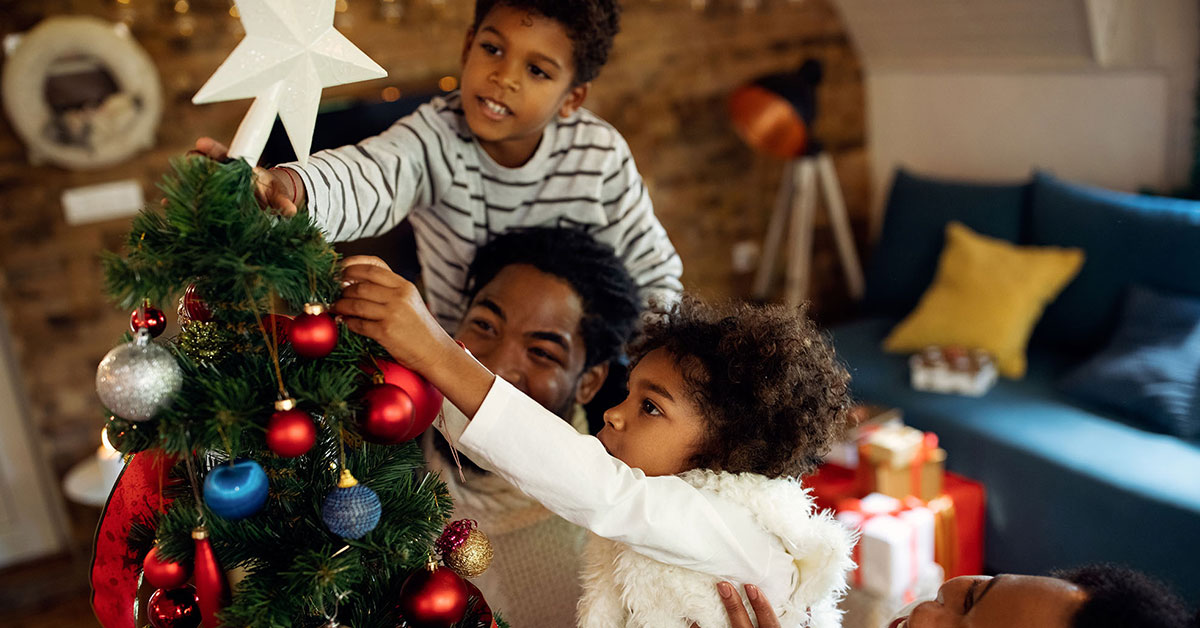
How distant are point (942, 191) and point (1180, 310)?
3.33 ft

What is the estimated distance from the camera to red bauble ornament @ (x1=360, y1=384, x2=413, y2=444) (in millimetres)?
715

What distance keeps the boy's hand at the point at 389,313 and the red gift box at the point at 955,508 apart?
6.10 feet

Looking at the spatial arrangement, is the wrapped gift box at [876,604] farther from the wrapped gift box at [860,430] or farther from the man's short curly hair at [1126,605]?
the man's short curly hair at [1126,605]

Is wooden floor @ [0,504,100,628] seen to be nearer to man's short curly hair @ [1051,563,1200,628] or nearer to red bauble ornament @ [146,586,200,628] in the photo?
red bauble ornament @ [146,586,200,628]

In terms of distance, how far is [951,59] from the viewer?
3709mm

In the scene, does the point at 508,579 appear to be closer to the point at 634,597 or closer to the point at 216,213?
the point at 634,597

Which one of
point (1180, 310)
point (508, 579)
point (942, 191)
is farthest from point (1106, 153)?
point (508, 579)

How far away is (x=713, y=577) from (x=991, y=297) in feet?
7.79

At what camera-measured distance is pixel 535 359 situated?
1297 mm

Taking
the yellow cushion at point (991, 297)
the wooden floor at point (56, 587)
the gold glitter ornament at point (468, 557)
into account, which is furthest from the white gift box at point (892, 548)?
the wooden floor at point (56, 587)

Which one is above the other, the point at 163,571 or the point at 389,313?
the point at 389,313

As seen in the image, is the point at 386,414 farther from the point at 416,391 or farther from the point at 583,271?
the point at 583,271

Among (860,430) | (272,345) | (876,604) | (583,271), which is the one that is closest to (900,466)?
(860,430)

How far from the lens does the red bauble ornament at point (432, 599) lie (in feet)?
2.48
